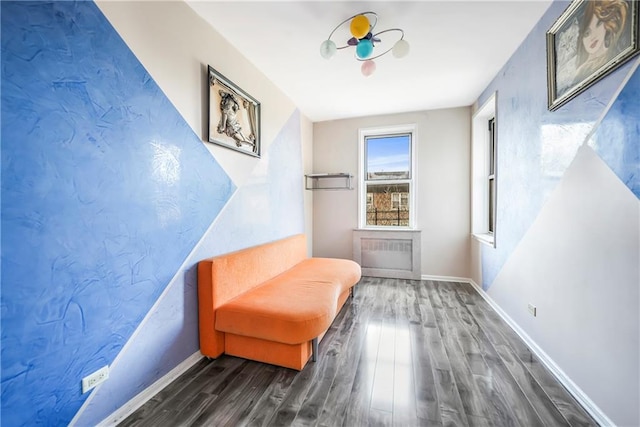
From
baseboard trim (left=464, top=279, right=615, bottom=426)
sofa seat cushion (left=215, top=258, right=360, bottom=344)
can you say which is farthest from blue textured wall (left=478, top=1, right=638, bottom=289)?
sofa seat cushion (left=215, top=258, right=360, bottom=344)

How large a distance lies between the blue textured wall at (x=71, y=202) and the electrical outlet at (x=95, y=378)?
0.03 metres

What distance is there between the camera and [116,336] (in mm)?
1357

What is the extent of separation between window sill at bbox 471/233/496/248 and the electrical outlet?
3503 millimetres

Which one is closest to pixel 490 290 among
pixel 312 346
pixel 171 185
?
pixel 312 346

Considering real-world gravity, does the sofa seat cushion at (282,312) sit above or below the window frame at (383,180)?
below

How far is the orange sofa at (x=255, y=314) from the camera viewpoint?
66.9 inches

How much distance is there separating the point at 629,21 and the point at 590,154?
2.07 ft

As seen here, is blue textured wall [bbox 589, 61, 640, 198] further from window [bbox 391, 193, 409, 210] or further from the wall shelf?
the wall shelf

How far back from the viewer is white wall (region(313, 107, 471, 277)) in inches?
147

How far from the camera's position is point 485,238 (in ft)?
10.5

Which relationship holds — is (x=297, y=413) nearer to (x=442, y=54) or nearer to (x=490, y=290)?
(x=490, y=290)

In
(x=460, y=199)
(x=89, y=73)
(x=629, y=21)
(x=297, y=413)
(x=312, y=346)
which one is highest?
(x=629, y=21)

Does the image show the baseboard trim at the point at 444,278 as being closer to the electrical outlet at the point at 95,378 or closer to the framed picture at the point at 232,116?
the framed picture at the point at 232,116

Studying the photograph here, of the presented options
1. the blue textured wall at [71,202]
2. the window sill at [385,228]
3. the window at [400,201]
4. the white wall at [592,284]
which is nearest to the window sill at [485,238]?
the window sill at [385,228]
